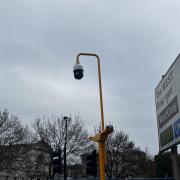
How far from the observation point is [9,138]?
40.6 metres

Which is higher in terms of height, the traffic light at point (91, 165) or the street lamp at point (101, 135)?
the street lamp at point (101, 135)

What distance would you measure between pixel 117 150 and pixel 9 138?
19.1 metres

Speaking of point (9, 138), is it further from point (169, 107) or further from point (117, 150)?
point (169, 107)

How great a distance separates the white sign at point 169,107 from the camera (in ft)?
35.1

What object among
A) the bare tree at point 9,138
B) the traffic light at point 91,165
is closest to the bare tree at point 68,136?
the bare tree at point 9,138

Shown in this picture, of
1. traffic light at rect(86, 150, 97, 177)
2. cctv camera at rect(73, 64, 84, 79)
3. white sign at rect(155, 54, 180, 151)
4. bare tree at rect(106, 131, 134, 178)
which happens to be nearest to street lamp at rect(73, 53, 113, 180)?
cctv camera at rect(73, 64, 84, 79)

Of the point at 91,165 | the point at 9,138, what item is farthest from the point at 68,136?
the point at 91,165

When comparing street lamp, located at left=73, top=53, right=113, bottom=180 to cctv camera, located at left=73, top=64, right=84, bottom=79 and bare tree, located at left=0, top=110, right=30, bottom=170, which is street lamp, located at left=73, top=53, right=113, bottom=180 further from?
bare tree, located at left=0, top=110, right=30, bottom=170

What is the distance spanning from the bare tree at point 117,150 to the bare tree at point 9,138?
15555mm

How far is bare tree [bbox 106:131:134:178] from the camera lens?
5353 cm

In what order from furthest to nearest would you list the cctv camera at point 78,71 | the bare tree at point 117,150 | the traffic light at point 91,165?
the bare tree at point 117,150, the traffic light at point 91,165, the cctv camera at point 78,71

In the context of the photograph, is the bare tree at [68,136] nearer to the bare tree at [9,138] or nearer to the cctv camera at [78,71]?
the bare tree at [9,138]

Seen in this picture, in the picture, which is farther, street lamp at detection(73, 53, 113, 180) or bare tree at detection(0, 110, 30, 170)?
bare tree at detection(0, 110, 30, 170)

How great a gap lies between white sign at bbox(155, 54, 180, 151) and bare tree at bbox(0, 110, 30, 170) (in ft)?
97.2
